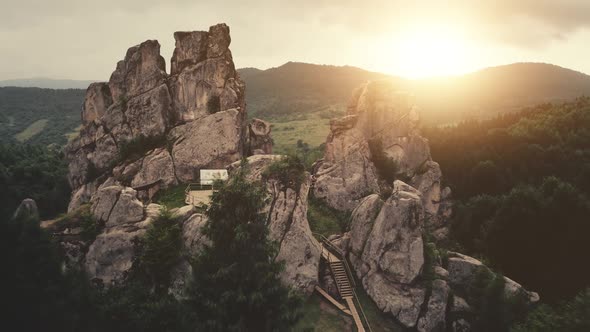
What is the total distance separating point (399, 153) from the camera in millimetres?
51875

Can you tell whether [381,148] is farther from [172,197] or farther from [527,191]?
[172,197]

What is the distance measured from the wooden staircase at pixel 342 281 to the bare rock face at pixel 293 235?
200 cm

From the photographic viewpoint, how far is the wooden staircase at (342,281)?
29.3 meters

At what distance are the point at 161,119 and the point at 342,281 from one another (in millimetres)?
29832

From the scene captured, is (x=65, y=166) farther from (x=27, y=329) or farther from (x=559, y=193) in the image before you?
(x=559, y=193)

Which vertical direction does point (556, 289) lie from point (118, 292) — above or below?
below

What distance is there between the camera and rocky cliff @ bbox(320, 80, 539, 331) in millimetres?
30938

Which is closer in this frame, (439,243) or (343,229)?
(343,229)

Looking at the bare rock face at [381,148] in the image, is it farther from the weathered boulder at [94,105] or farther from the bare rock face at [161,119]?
the weathered boulder at [94,105]

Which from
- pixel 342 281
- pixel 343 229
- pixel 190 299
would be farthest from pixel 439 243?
pixel 190 299

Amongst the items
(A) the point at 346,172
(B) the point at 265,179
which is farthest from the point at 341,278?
(A) the point at 346,172

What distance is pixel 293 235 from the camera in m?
31.7

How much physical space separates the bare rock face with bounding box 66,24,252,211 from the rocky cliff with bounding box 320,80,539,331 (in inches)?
599

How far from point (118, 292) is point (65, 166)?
322 ft
